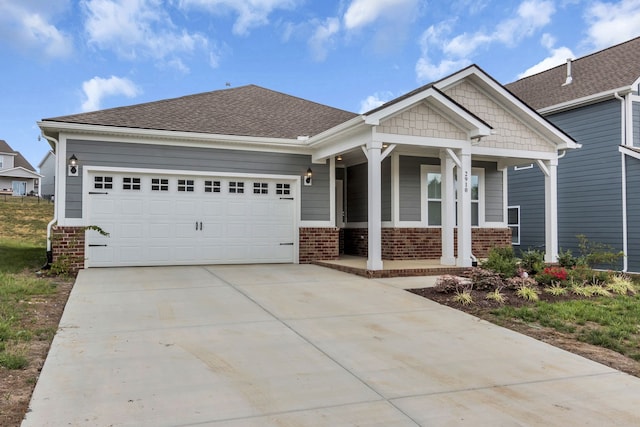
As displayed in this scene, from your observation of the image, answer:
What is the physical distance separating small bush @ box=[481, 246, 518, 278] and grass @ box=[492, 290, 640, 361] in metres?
1.28

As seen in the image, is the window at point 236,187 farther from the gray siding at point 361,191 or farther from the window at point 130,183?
the gray siding at point 361,191

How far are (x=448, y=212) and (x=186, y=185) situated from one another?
6.12 m

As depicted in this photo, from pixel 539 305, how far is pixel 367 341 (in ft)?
10.9

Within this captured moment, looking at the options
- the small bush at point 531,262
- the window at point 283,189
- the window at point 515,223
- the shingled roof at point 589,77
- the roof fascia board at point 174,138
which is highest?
the shingled roof at point 589,77

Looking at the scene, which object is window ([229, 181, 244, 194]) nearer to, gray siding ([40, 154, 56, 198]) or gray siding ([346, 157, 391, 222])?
gray siding ([346, 157, 391, 222])

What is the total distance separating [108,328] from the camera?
5.39 m

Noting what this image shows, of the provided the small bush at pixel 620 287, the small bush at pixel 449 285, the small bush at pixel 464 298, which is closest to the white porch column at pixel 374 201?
the small bush at pixel 449 285

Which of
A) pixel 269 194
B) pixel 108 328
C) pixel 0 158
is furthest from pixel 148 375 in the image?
pixel 0 158

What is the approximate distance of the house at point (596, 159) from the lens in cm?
1305

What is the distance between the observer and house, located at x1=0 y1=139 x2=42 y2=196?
4316cm

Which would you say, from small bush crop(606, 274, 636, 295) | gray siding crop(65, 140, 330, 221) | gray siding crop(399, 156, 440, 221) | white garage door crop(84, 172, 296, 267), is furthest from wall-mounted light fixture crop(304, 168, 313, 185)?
small bush crop(606, 274, 636, 295)

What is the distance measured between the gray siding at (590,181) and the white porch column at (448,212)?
5.66m

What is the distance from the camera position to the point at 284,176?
38.7 ft

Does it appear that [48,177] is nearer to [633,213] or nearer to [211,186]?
[211,186]
